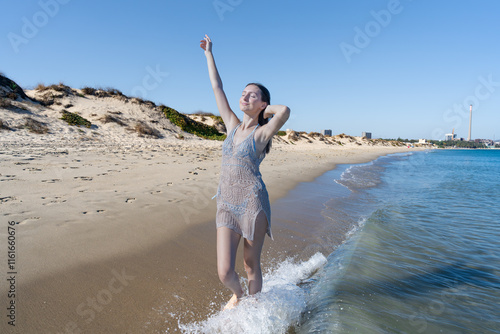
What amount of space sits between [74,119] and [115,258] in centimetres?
1488

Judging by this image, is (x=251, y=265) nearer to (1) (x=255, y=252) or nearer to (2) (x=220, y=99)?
(1) (x=255, y=252)

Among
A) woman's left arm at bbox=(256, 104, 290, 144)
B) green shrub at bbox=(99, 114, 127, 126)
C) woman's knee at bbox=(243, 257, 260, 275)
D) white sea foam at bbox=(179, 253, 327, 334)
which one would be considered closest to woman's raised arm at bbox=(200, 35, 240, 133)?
woman's left arm at bbox=(256, 104, 290, 144)

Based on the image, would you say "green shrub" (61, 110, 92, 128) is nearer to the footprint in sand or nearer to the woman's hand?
the footprint in sand

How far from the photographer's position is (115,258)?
3406 millimetres

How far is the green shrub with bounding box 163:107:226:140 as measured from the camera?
21436 mm

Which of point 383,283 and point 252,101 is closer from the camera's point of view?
point 252,101

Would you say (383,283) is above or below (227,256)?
below

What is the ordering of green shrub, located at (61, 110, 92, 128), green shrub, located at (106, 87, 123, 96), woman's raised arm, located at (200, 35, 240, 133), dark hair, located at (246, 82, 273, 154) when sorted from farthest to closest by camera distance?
1. green shrub, located at (106, 87, 123, 96)
2. green shrub, located at (61, 110, 92, 128)
3. woman's raised arm, located at (200, 35, 240, 133)
4. dark hair, located at (246, 82, 273, 154)

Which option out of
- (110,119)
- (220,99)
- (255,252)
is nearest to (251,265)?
(255,252)

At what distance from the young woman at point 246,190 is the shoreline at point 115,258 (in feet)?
2.22

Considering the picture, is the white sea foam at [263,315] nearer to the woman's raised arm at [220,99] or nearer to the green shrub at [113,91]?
the woman's raised arm at [220,99]

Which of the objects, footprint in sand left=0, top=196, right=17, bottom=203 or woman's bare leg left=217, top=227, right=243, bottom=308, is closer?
woman's bare leg left=217, top=227, right=243, bottom=308

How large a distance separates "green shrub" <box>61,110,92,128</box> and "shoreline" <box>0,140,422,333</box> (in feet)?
34.4

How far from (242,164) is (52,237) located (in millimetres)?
2911
